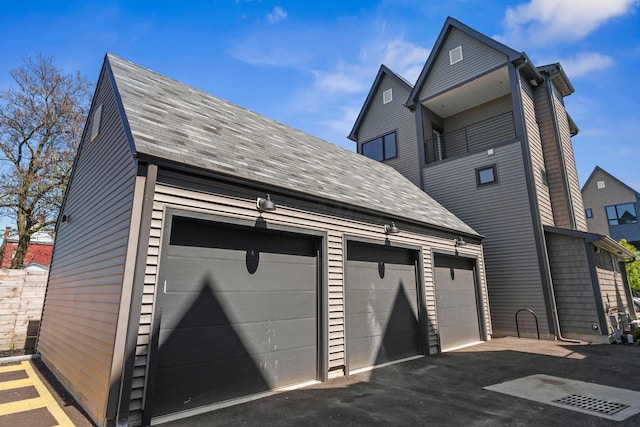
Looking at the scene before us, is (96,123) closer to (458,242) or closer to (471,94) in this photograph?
(458,242)

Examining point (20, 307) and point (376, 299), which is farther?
point (20, 307)

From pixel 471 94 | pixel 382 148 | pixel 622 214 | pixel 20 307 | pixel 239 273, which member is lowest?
pixel 20 307

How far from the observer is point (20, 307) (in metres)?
8.50

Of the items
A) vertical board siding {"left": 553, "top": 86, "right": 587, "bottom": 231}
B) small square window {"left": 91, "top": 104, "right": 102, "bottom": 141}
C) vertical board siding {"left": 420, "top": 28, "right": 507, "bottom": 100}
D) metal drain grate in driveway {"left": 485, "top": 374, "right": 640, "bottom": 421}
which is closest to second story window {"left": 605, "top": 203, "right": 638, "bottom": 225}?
vertical board siding {"left": 553, "top": 86, "right": 587, "bottom": 231}

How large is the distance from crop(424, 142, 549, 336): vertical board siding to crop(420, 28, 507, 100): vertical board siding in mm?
3112

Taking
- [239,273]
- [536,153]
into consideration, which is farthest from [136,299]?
[536,153]

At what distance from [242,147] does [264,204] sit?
185 cm

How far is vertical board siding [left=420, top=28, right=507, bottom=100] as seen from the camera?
11625 mm

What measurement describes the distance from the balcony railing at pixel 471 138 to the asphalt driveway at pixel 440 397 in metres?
8.07

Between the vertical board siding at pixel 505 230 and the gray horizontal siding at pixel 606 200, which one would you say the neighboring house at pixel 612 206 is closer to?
the gray horizontal siding at pixel 606 200

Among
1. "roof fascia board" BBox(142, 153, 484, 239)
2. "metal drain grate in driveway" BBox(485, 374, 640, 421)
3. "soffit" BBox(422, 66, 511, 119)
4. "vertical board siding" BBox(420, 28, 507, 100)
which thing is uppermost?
"vertical board siding" BBox(420, 28, 507, 100)

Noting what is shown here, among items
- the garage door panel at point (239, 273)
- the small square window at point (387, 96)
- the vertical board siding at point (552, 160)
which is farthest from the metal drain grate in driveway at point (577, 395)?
the small square window at point (387, 96)

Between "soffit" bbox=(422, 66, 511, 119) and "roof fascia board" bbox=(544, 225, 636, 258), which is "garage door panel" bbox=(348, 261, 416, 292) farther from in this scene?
"soffit" bbox=(422, 66, 511, 119)

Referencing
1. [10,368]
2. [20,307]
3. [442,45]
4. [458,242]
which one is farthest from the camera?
[442,45]
